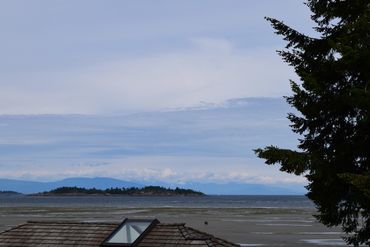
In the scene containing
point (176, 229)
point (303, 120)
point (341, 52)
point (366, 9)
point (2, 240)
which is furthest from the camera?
point (2, 240)

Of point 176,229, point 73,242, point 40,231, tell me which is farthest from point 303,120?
point 40,231

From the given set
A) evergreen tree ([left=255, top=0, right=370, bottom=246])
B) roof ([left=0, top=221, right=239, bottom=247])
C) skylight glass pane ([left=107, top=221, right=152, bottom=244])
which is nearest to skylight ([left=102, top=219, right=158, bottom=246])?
skylight glass pane ([left=107, top=221, right=152, bottom=244])

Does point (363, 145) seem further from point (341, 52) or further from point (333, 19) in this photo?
point (333, 19)

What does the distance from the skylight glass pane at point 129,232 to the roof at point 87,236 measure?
27cm

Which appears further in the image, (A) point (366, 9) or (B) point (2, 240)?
(B) point (2, 240)

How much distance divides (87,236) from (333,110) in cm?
873

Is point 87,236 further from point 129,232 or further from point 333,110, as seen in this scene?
point 333,110

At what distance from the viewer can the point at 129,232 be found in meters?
20.5

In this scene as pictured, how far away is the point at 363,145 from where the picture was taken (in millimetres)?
17750

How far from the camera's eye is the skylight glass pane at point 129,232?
2025cm

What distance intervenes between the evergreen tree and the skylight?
210 inches

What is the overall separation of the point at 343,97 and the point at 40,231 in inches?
437

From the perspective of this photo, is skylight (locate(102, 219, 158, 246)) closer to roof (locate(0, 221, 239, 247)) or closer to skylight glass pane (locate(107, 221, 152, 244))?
skylight glass pane (locate(107, 221, 152, 244))

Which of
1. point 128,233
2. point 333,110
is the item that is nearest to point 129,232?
point 128,233
